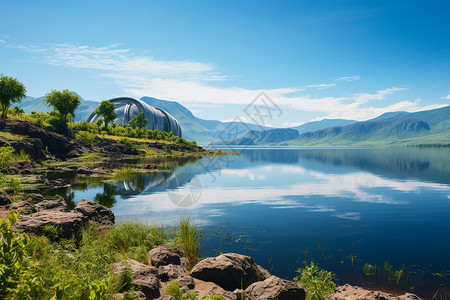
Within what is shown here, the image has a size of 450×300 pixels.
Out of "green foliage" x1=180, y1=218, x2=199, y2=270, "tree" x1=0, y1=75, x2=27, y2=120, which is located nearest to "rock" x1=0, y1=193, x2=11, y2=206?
"green foliage" x1=180, y1=218, x2=199, y2=270

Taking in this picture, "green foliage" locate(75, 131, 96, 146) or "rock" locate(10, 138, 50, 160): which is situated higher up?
"green foliage" locate(75, 131, 96, 146)

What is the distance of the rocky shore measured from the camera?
25.8ft

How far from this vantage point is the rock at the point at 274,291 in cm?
797

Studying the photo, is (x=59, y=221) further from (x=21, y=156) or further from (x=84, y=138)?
(x=84, y=138)

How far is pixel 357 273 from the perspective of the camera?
11484 millimetres

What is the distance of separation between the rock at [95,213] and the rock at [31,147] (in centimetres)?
3792

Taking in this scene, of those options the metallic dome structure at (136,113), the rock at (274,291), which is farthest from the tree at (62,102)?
the metallic dome structure at (136,113)

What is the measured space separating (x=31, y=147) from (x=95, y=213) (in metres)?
42.2

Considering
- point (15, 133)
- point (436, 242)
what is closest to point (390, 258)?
point (436, 242)

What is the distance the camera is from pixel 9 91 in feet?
191

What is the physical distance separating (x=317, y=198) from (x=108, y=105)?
93.7 metres

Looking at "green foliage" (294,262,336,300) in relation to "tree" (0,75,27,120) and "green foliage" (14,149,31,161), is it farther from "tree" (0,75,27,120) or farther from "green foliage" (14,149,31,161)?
"tree" (0,75,27,120)

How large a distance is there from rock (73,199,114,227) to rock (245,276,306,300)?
1065 centimetres

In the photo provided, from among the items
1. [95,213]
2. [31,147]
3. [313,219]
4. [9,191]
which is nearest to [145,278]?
[95,213]
